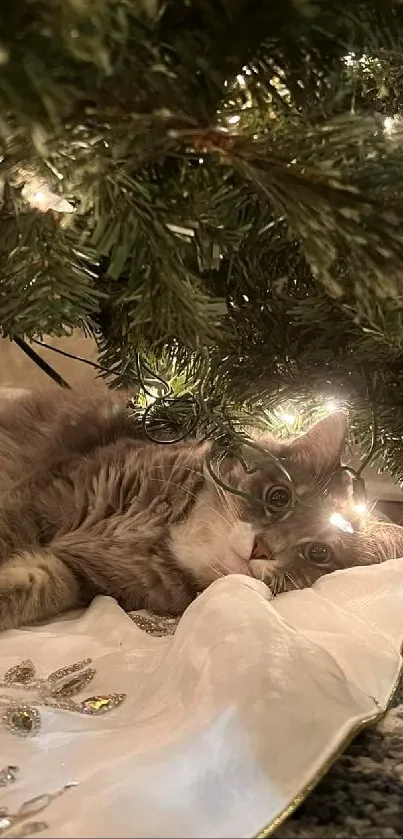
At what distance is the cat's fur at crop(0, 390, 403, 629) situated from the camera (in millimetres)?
1221

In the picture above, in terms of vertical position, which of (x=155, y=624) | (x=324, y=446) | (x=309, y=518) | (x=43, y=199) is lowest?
(x=155, y=624)

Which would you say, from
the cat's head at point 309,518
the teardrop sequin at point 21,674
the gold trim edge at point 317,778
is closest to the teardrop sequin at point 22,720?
the teardrop sequin at point 21,674

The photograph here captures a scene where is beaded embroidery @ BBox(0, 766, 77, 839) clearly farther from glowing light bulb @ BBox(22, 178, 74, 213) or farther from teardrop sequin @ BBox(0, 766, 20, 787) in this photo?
glowing light bulb @ BBox(22, 178, 74, 213)

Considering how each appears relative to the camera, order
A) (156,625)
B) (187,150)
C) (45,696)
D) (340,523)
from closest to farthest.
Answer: (187,150) < (45,696) < (156,625) < (340,523)

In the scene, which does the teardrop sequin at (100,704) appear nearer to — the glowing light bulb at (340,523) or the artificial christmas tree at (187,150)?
the artificial christmas tree at (187,150)

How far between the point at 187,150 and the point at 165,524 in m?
0.90

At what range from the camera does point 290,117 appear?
47 centimetres

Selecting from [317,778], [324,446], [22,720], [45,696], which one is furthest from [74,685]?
[324,446]

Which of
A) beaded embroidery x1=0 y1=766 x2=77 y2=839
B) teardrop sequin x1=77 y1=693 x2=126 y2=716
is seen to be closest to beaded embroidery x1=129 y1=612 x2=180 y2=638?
teardrop sequin x1=77 y1=693 x2=126 y2=716

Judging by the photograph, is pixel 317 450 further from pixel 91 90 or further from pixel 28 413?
pixel 91 90

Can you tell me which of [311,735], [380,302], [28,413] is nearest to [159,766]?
[311,735]

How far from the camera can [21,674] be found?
85cm

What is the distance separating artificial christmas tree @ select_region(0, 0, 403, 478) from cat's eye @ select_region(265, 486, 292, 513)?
58cm

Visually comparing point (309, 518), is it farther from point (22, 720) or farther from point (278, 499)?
point (22, 720)
